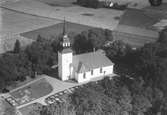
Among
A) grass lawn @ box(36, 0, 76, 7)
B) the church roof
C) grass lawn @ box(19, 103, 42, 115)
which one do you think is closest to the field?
grass lawn @ box(36, 0, 76, 7)

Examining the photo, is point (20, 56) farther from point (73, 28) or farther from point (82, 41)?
point (73, 28)

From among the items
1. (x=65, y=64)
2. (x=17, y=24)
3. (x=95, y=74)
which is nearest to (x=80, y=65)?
(x=65, y=64)

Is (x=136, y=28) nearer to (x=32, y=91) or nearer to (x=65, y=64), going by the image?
(x=65, y=64)

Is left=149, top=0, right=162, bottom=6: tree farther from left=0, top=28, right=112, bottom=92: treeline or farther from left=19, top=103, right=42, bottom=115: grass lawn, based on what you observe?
left=19, top=103, right=42, bottom=115: grass lawn

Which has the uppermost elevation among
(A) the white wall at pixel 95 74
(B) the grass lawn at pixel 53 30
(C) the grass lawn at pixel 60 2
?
(C) the grass lawn at pixel 60 2

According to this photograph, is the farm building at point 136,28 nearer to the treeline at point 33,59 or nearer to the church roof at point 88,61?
the treeline at point 33,59

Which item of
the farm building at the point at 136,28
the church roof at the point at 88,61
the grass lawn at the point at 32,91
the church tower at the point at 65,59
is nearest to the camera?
the grass lawn at the point at 32,91

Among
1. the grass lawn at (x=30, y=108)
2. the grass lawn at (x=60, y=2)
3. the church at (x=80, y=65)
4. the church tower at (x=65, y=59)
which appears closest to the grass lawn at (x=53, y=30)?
the grass lawn at (x=60, y=2)
